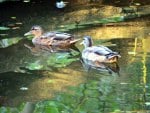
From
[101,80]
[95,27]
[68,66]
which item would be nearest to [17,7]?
[95,27]

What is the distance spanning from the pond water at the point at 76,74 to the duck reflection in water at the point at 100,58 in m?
0.08

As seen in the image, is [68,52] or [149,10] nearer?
[68,52]

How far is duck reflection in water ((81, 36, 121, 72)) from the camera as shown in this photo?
9.23 metres

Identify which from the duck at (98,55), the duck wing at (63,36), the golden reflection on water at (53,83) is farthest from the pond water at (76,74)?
the duck wing at (63,36)

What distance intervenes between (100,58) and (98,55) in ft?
0.22

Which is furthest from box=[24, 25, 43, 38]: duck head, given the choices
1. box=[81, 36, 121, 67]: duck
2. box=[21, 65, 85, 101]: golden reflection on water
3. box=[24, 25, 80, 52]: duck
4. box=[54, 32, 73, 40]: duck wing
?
box=[21, 65, 85, 101]: golden reflection on water

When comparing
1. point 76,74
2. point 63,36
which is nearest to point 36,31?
point 63,36

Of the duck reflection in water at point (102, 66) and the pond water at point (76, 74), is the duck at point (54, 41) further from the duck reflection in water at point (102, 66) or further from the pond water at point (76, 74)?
the duck reflection in water at point (102, 66)

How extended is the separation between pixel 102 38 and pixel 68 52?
3.52ft

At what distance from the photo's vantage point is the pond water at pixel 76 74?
745 centimetres

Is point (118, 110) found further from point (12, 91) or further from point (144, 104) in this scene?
point (12, 91)

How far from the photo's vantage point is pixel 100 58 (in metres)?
9.45

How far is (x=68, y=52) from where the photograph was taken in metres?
10.5

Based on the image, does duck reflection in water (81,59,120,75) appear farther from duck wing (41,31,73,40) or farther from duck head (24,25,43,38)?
duck head (24,25,43,38)
